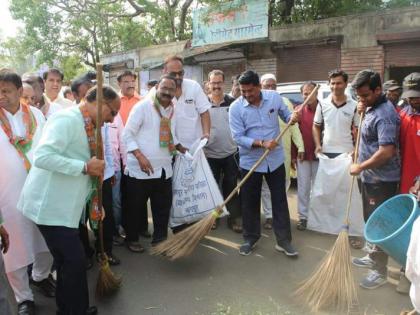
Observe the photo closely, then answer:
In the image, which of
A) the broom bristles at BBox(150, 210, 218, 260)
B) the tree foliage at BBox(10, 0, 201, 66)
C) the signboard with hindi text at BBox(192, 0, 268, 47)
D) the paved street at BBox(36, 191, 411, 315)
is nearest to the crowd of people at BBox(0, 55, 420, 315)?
the paved street at BBox(36, 191, 411, 315)

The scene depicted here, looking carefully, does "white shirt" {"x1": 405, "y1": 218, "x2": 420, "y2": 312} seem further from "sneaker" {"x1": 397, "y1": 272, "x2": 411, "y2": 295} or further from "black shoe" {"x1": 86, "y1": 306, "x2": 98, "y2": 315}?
"black shoe" {"x1": 86, "y1": 306, "x2": 98, "y2": 315}

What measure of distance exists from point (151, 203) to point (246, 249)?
3.56ft

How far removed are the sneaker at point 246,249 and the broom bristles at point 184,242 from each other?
0.51 metres

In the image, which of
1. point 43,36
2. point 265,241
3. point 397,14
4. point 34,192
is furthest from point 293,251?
point 43,36

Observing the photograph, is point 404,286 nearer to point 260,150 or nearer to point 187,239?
point 260,150

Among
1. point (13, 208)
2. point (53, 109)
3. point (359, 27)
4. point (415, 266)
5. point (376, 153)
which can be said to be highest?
point (359, 27)

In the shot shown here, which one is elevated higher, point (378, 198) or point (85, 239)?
point (378, 198)

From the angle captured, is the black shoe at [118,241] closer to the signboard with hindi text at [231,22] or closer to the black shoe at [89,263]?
the black shoe at [89,263]

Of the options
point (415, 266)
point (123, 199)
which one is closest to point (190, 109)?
point (123, 199)

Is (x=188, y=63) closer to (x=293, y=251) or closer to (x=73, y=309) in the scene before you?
(x=293, y=251)

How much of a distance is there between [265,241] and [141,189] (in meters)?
1.50

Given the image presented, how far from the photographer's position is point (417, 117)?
126 inches

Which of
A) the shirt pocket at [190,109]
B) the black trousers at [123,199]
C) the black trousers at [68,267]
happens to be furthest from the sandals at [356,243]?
the black trousers at [68,267]

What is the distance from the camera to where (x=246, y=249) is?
13.9 feet
